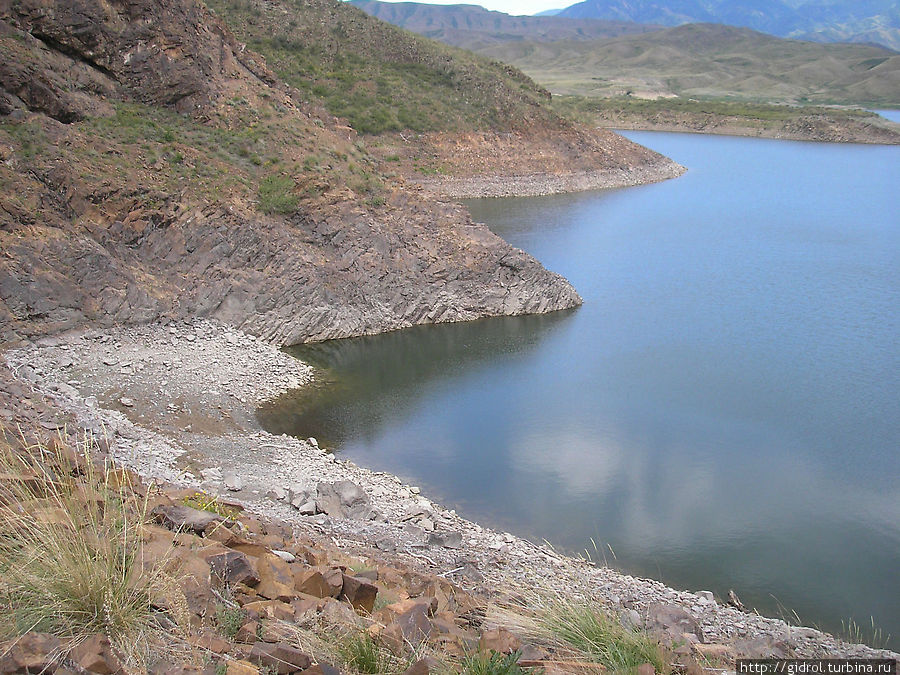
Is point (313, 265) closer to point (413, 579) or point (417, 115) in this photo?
point (413, 579)

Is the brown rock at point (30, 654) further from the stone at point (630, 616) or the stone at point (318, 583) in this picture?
the stone at point (630, 616)

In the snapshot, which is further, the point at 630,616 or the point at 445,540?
the point at 445,540

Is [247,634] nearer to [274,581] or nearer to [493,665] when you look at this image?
[274,581]

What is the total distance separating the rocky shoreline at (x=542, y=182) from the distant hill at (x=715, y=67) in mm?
77908

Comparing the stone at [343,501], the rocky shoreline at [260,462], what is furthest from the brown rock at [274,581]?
the stone at [343,501]

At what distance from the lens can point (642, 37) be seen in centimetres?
19800

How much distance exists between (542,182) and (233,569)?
52.4 m

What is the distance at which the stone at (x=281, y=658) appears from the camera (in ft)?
20.2

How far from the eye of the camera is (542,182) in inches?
2261

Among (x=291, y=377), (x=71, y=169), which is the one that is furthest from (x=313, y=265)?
(x=71, y=169)

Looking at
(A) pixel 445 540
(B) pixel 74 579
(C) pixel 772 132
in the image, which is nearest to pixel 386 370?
(A) pixel 445 540

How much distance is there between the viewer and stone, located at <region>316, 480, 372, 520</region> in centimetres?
1538

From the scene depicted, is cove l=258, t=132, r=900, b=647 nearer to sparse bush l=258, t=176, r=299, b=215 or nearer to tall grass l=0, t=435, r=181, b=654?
sparse bush l=258, t=176, r=299, b=215

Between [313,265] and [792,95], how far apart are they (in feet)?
462
